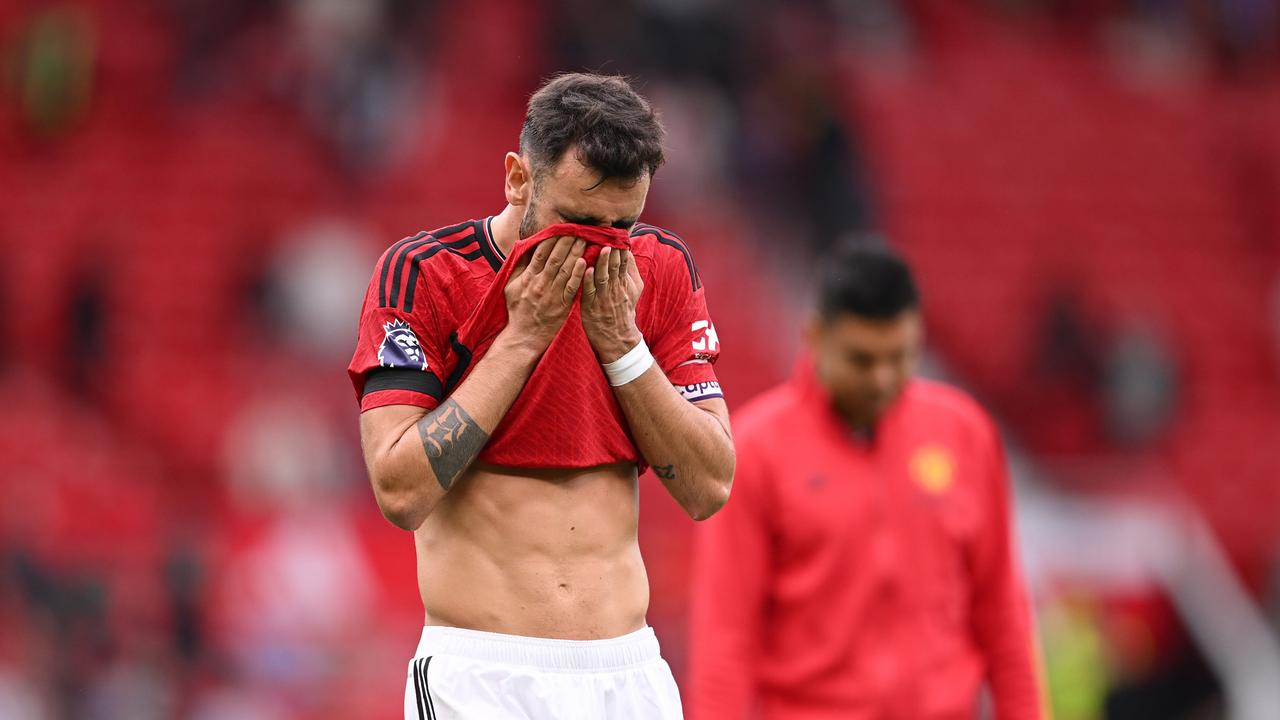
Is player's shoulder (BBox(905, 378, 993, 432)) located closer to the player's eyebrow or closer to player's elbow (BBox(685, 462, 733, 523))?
player's elbow (BBox(685, 462, 733, 523))

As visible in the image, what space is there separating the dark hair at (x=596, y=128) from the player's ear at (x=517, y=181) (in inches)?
1.3

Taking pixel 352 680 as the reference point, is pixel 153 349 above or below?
above

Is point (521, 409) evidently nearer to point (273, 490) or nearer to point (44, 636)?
point (44, 636)

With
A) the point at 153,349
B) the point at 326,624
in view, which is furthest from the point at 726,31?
the point at 326,624

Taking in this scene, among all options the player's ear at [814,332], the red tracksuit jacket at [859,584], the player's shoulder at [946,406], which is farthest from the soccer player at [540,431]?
the player's shoulder at [946,406]

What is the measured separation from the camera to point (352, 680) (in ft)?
30.2

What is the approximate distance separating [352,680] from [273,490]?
1.50 metres

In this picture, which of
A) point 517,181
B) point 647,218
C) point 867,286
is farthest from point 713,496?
point 647,218

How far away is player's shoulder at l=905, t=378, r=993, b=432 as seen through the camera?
4539mm

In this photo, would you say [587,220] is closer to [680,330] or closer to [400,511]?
[680,330]

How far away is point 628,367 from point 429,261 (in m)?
0.43

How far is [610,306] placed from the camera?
291 centimetres

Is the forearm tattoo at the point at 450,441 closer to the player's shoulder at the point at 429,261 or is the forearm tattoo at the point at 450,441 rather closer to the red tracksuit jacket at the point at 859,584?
the player's shoulder at the point at 429,261

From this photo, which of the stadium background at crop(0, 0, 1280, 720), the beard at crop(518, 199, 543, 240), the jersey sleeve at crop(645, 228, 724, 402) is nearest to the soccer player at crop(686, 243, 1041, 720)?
the jersey sleeve at crop(645, 228, 724, 402)
